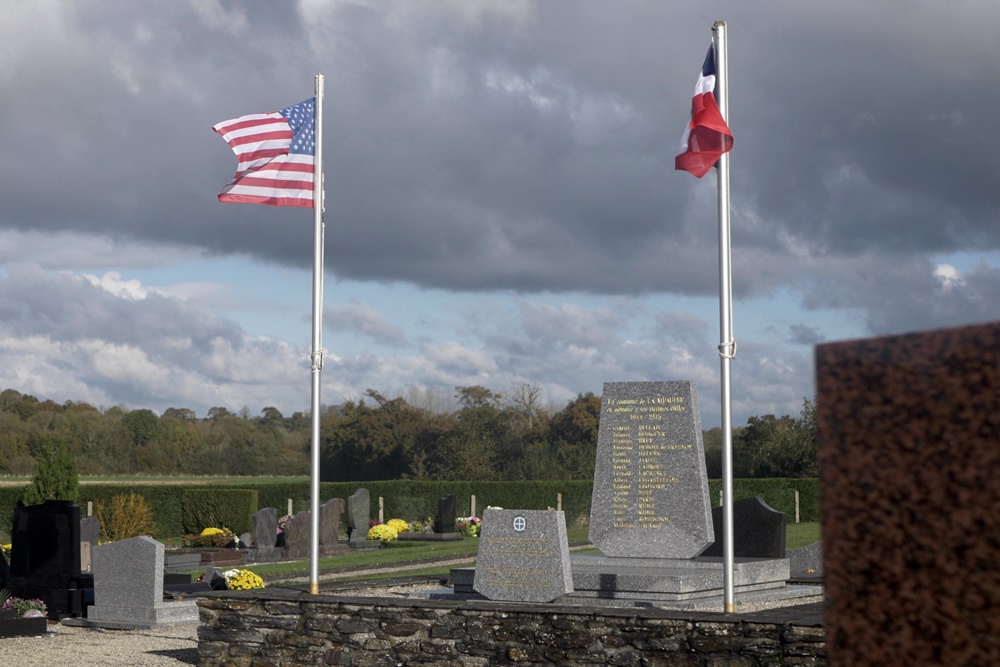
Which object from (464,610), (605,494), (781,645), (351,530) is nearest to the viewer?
(781,645)

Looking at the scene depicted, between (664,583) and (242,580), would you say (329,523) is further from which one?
(664,583)

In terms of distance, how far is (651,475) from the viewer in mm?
12734

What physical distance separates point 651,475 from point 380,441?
41.1 m

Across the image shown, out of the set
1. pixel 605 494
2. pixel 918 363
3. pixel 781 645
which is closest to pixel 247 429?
pixel 605 494

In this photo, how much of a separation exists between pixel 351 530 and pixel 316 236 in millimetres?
18324

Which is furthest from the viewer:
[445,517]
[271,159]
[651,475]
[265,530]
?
[445,517]

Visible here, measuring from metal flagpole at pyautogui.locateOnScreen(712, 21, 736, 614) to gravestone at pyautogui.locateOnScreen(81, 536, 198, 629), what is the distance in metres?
7.36

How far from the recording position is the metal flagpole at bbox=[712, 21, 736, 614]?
8773mm

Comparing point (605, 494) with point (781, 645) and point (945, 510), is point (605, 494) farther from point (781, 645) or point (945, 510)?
point (945, 510)

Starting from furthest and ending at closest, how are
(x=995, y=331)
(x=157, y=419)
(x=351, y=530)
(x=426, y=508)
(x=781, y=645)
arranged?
(x=157, y=419)
(x=426, y=508)
(x=351, y=530)
(x=781, y=645)
(x=995, y=331)

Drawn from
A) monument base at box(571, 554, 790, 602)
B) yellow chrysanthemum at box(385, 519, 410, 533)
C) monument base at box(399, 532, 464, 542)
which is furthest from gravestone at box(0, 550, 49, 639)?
yellow chrysanthemum at box(385, 519, 410, 533)

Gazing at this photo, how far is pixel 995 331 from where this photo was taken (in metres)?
1.50

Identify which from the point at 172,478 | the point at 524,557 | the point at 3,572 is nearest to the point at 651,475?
the point at 524,557

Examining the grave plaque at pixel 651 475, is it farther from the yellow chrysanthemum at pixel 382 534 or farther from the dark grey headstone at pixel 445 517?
the dark grey headstone at pixel 445 517
